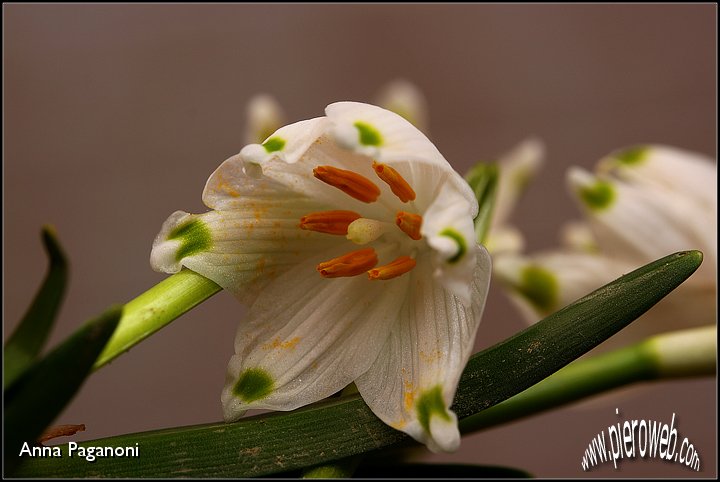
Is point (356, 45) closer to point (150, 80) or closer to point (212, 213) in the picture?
point (150, 80)

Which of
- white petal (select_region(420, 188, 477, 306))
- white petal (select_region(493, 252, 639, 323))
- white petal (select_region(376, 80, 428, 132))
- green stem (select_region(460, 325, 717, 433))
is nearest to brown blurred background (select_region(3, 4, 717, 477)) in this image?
white petal (select_region(376, 80, 428, 132))

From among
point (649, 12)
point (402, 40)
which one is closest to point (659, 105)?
point (649, 12)

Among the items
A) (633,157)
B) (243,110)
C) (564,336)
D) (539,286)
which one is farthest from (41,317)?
(243,110)

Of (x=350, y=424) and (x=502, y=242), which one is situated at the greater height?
(x=502, y=242)

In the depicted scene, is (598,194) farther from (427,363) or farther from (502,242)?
(427,363)

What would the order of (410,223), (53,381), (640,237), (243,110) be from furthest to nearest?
(243,110), (640,237), (410,223), (53,381)

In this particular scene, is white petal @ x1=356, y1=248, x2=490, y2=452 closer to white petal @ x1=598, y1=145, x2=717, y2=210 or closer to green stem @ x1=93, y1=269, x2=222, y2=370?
green stem @ x1=93, y1=269, x2=222, y2=370
